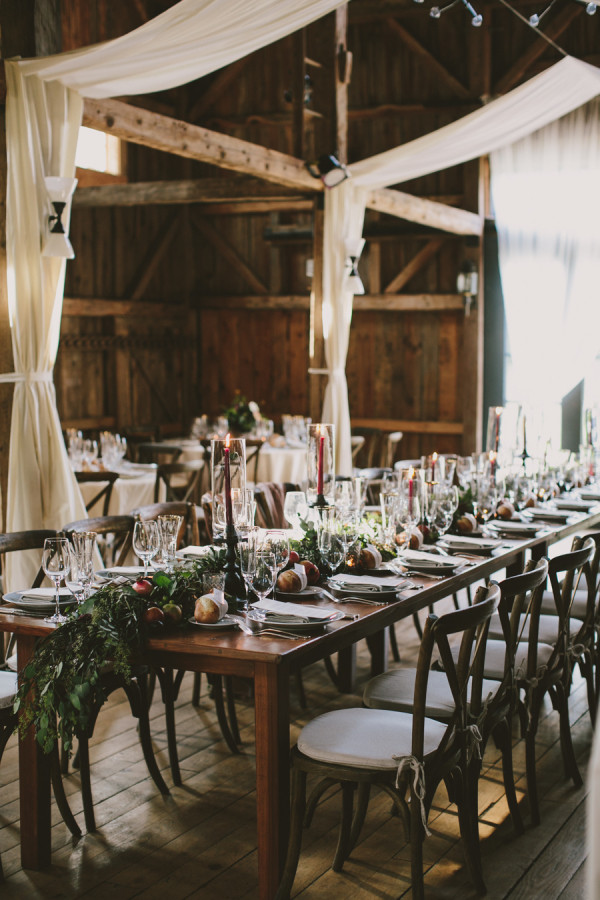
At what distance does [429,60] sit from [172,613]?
904 cm

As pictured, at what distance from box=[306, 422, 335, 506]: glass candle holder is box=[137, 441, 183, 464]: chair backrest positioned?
2.97m

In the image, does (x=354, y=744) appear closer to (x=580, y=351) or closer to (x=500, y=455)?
(x=500, y=455)

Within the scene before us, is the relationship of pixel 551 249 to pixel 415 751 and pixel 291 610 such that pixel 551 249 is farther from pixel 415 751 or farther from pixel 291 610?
pixel 415 751

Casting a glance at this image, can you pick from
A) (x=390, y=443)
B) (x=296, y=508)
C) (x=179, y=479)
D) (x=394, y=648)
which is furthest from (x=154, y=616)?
(x=390, y=443)

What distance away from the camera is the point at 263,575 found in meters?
3.21

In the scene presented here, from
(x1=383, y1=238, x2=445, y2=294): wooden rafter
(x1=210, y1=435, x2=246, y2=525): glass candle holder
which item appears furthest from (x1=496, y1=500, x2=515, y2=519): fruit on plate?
(x1=383, y1=238, x2=445, y2=294): wooden rafter

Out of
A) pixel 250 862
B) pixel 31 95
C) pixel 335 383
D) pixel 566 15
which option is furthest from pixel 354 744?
pixel 566 15

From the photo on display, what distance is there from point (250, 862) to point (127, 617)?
0.96 metres

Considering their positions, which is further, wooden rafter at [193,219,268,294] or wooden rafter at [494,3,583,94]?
wooden rafter at [193,219,268,294]

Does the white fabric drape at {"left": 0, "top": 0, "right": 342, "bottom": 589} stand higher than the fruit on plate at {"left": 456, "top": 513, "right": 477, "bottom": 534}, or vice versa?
the white fabric drape at {"left": 0, "top": 0, "right": 342, "bottom": 589}

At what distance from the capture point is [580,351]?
10.2 meters

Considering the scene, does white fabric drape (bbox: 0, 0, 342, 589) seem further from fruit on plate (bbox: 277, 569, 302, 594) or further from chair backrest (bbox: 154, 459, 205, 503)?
fruit on plate (bbox: 277, 569, 302, 594)

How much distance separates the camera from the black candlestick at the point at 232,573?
336 cm

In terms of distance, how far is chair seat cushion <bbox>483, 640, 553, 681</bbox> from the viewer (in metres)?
3.65
